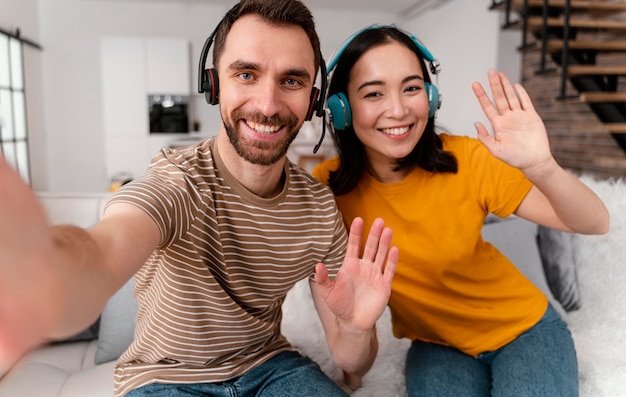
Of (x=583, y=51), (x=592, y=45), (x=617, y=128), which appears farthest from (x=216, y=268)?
(x=583, y=51)

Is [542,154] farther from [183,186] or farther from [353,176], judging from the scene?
[183,186]

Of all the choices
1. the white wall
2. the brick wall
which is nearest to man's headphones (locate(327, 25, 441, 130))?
the brick wall

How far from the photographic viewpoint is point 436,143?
1437 millimetres

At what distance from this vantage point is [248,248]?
1104 mm

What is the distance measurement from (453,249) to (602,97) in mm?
2394

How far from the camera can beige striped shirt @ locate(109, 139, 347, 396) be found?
3.35 ft

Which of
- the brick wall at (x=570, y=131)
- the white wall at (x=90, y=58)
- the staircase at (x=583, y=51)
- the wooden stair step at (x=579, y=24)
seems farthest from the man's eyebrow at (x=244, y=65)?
the white wall at (x=90, y=58)

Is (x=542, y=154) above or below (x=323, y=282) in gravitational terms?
above

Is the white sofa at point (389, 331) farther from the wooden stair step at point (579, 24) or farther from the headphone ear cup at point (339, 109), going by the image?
the wooden stair step at point (579, 24)

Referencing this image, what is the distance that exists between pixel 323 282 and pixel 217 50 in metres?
0.61

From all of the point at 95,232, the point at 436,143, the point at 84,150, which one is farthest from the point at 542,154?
the point at 84,150

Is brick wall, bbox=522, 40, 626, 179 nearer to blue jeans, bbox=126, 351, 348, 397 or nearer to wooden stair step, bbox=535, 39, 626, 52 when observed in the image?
wooden stair step, bbox=535, 39, 626, 52

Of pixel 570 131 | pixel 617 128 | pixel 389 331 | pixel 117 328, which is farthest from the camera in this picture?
pixel 570 131

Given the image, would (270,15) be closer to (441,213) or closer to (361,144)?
(361,144)
